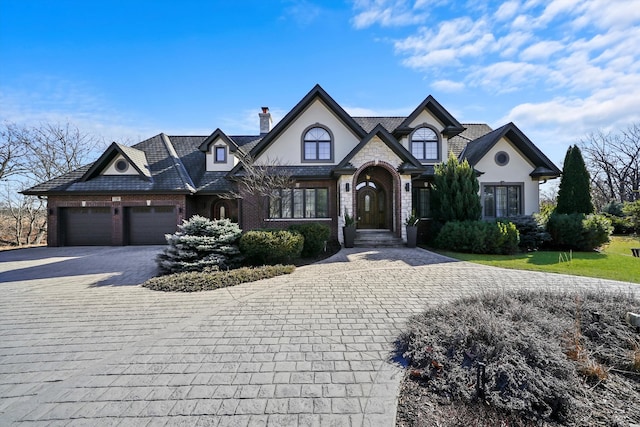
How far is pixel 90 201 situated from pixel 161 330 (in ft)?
49.7

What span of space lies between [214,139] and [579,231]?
1935cm

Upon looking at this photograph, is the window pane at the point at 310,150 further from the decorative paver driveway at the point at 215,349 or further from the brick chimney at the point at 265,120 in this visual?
the decorative paver driveway at the point at 215,349

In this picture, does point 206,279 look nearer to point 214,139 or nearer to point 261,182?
point 261,182

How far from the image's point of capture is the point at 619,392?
291 cm

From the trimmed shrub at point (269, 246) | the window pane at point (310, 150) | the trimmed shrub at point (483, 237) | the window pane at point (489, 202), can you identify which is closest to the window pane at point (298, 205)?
the window pane at point (310, 150)

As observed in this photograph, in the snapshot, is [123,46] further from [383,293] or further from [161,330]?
[383,293]

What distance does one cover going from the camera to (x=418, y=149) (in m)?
16.3

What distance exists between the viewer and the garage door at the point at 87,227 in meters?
15.6

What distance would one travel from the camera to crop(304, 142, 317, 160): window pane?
1534cm

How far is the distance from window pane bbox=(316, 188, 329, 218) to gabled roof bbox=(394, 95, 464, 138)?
225 inches

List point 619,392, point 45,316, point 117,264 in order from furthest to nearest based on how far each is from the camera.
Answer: point 117,264 < point 45,316 < point 619,392

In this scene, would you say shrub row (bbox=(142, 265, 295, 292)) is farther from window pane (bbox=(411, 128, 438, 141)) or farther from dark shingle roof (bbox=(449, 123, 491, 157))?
dark shingle roof (bbox=(449, 123, 491, 157))

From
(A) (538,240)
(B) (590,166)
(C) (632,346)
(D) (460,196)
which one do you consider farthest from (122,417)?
(B) (590,166)

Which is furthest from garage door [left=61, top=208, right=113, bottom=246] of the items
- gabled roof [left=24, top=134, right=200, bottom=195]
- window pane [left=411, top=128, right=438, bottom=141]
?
window pane [left=411, top=128, right=438, bottom=141]
